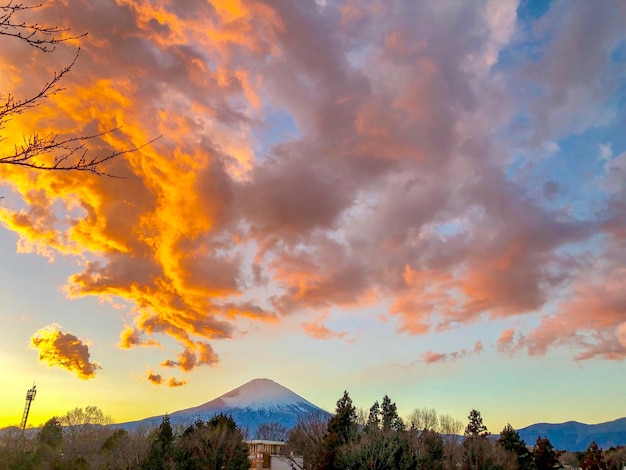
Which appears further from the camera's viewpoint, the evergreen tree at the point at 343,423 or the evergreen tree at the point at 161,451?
the evergreen tree at the point at 343,423

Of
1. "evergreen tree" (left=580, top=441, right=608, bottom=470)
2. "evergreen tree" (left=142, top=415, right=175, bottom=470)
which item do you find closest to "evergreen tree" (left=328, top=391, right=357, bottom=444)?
"evergreen tree" (left=142, top=415, right=175, bottom=470)

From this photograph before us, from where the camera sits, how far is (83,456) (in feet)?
132

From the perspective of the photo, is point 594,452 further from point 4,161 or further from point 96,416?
point 4,161

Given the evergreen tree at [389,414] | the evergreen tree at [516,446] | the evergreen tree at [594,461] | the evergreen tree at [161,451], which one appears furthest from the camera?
the evergreen tree at [389,414]

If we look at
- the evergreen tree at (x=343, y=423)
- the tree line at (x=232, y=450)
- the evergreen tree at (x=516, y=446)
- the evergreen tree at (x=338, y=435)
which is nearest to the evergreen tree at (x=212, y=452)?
the tree line at (x=232, y=450)

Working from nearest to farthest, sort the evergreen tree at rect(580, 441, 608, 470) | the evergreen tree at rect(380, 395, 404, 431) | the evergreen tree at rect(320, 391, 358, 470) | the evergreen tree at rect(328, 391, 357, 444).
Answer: the evergreen tree at rect(320, 391, 358, 470) < the evergreen tree at rect(328, 391, 357, 444) < the evergreen tree at rect(580, 441, 608, 470) < the evergreen tree at rect(380, 395, 404, 431)

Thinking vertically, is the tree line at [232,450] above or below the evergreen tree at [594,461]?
above

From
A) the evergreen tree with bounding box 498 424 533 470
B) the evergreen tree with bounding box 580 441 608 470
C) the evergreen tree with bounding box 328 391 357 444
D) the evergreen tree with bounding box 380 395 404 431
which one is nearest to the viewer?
the evergreen tree with bounding box 328 391 357 444

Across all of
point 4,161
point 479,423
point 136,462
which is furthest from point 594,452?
point 4,161

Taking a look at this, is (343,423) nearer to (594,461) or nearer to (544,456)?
(544,456)

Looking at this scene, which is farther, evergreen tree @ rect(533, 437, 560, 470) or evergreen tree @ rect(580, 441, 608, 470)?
evergreen tree @ rect(580, 441, 608, 470)

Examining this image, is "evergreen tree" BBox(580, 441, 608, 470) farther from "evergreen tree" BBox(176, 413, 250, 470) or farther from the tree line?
"evergreen tree" BBox(176, 413, 250, 470)

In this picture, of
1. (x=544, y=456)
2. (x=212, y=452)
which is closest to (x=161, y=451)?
(x=212, y=452)

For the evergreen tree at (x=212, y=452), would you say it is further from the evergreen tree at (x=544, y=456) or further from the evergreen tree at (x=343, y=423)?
the evergreen tree at (x=544, y=456)
